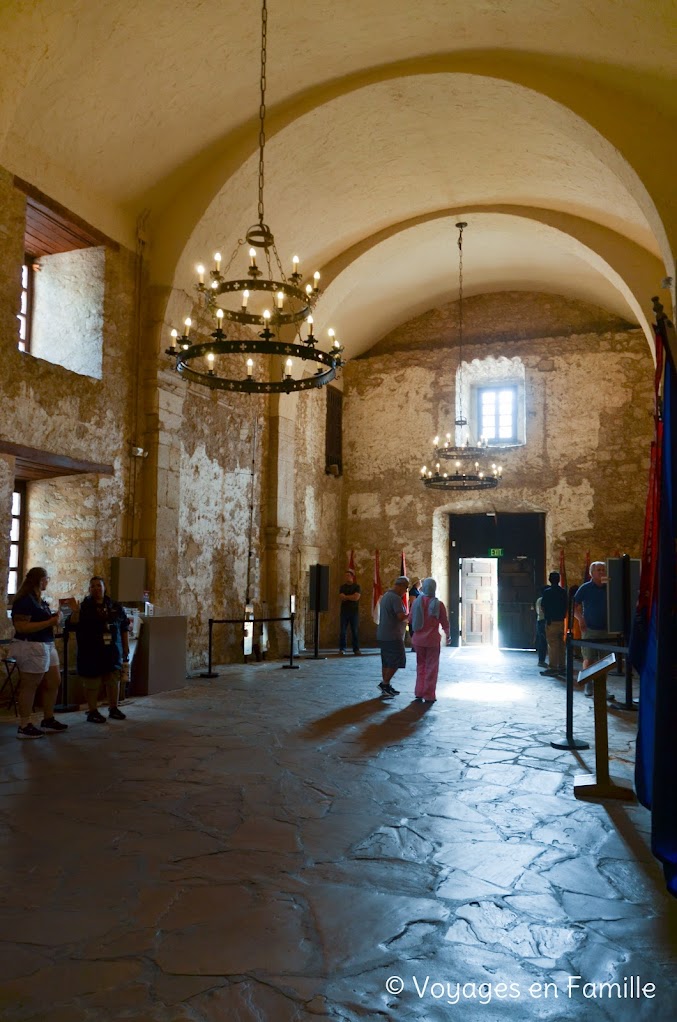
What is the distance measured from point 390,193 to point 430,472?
6241 millimetres

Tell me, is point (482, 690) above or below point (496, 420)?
below

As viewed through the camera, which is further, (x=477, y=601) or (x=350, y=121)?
(x=477, y=601)

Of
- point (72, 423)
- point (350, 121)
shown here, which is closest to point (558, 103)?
point (350, 121)

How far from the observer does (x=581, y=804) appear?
464 centimetres

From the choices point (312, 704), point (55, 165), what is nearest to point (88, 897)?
point (312, 704)

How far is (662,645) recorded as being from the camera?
3.39 m

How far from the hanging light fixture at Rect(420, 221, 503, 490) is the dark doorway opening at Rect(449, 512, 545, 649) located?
1.35 meters

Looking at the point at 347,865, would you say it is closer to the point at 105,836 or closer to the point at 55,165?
the point at 105,836

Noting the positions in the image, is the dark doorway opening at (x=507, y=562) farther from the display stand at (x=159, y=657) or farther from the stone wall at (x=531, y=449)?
the display stand at (x=159, y=657)

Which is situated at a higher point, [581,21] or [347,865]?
[581,21]

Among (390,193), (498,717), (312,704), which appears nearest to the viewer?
(498,717)

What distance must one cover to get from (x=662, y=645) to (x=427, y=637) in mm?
4833

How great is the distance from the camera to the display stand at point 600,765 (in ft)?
15.7

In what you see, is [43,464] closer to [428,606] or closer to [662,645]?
[428,606]
